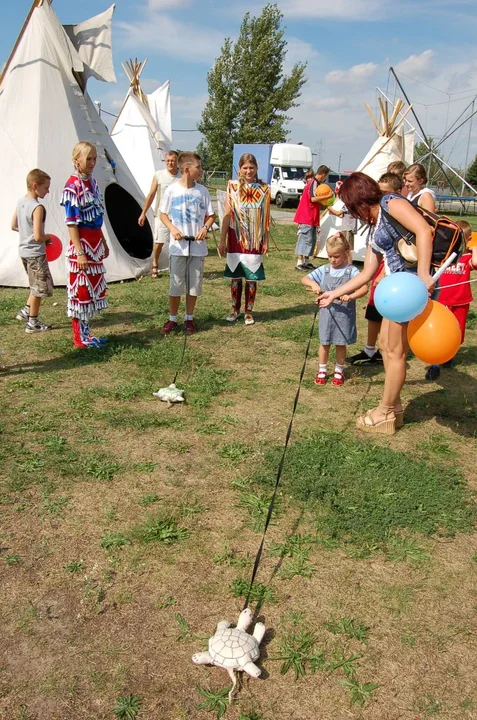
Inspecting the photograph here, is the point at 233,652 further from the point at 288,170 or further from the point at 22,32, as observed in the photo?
the point at 288,170

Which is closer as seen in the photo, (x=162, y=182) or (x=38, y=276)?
(x=38, y=276)

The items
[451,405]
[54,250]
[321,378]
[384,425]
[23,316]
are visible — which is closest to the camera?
[384,425]

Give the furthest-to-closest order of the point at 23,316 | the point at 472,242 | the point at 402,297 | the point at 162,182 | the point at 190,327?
the point at 162,182, the point at 23,316, the point at 190,327, the point at 472,242, the point at 402,297

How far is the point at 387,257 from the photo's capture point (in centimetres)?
404

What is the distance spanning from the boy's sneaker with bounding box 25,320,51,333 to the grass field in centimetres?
104

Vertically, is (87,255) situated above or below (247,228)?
below

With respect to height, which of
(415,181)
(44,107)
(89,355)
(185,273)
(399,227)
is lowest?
(89,355)

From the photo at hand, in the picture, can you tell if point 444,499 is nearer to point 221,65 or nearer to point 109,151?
point 109,151

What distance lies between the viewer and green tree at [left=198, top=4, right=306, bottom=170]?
3988 cm

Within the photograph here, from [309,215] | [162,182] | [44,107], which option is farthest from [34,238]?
[309,215]

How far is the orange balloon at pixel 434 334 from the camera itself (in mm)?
3578

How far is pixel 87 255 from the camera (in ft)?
19.3

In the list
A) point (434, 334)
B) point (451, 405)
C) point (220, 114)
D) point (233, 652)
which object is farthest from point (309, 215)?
point (220, 114)

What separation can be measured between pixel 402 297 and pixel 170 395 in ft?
7.08
